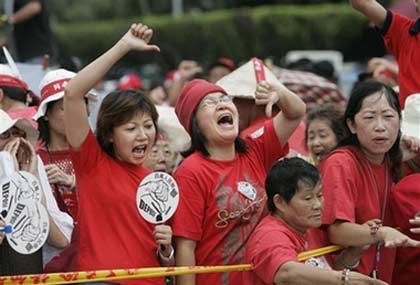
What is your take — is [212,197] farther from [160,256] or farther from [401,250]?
[401,250]

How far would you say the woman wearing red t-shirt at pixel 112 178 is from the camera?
6215mm

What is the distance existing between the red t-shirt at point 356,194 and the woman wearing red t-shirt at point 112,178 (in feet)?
3.04

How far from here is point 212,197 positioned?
21.1 feet

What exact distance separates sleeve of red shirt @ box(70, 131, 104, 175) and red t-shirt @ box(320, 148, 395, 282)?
124cm

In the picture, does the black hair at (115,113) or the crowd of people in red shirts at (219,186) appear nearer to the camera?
the crowd of people in red shirts at (219,186)

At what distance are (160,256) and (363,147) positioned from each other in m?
1.31

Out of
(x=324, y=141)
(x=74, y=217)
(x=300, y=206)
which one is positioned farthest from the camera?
(x=324, y=141)

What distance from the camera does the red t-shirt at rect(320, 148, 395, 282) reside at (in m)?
6.51

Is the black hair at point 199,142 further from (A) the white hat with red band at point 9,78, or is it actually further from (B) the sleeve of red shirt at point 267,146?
(A) the white hat with red band at point 9,78

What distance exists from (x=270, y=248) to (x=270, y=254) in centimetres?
5

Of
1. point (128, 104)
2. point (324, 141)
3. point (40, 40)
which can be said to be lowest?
point (40, 40)

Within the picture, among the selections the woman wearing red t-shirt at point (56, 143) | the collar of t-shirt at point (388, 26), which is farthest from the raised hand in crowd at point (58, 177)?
the collar of t-shirt at point (388, 26)

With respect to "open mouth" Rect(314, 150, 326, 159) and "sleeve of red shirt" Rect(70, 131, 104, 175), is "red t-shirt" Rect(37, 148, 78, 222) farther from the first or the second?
"open mouth" Rect(314, 150, 326, 159)

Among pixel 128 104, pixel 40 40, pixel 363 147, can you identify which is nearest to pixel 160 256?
pixel 128 104
